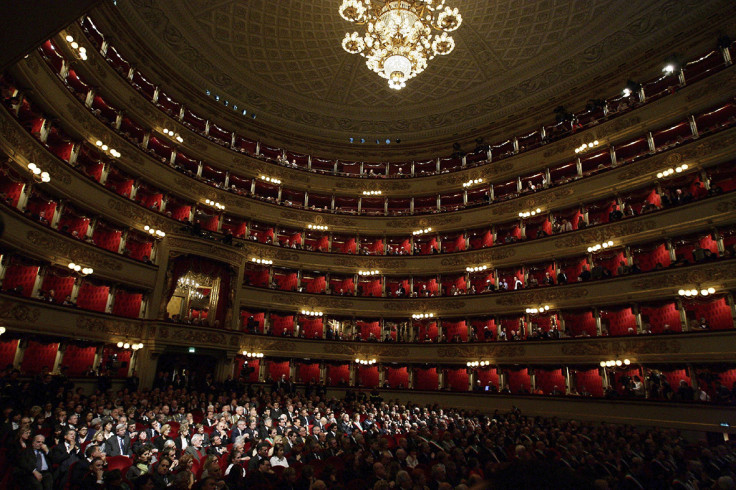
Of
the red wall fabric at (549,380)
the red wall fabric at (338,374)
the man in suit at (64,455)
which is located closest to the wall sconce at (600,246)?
the red wall fabric at (549,380)

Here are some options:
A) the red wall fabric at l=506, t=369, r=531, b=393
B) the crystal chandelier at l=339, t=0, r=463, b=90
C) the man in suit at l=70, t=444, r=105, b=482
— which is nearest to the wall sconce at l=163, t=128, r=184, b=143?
the crystal chandelier at l=339, t=0, r=463, b=90

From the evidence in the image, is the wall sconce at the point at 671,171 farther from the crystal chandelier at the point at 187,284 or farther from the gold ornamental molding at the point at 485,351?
the crystal chandelier at the point at 187,284

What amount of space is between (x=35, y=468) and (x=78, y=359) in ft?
41.8

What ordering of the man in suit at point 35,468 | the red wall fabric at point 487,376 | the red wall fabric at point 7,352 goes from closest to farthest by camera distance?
1. the man in suit at point 35,468
2. the red wall fabric at point 7,352
3. the red wall fabric at point 487,376

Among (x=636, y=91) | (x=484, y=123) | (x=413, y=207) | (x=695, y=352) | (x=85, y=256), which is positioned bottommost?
(x=695, y=352)

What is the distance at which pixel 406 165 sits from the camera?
2905 cm

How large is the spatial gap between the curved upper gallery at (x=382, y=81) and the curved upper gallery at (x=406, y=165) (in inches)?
85.0

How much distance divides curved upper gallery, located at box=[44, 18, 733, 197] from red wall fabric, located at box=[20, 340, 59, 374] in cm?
1054

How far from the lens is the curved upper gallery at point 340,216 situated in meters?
16.7

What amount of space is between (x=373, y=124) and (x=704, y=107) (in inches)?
703

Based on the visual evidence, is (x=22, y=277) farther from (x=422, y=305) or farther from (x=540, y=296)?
(x=540, y=296)

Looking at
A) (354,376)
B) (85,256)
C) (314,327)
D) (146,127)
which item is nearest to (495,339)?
(354,376)

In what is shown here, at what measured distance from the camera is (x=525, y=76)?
25.2m

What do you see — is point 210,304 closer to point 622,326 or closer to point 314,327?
point 314,327
